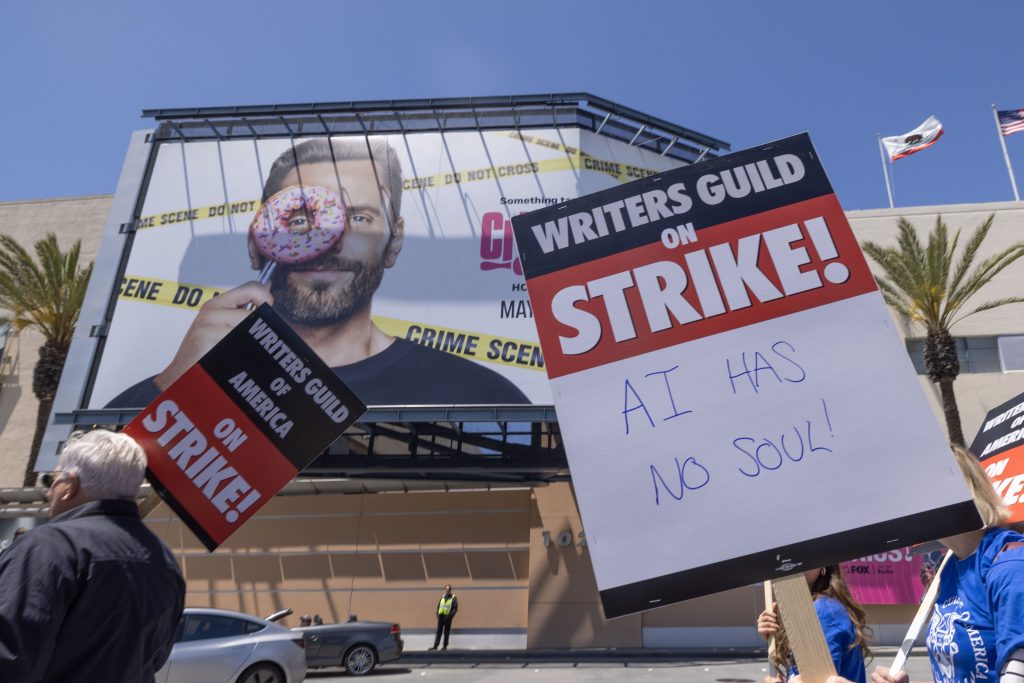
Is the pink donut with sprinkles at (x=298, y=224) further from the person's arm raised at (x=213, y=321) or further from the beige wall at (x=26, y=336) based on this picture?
the beige wall at (x=26, y=336)

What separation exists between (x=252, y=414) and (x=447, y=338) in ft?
51.6

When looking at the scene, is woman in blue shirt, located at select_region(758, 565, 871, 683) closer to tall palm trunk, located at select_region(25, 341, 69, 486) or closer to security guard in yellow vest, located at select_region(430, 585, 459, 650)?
security guard in yellow vest, located at select_region(430, 585, 459, 650)

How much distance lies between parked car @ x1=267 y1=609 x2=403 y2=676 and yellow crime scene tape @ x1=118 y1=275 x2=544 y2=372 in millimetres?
7632

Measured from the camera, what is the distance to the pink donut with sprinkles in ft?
67.0

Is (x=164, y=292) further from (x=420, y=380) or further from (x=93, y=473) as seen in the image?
(x=93, y=473)

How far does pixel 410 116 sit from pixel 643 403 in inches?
854

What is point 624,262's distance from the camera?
229 centimetres

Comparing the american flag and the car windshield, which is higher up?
the american flag

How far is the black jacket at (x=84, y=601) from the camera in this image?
1.68m

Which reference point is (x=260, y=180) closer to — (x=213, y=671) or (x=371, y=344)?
(x=371, y=344)

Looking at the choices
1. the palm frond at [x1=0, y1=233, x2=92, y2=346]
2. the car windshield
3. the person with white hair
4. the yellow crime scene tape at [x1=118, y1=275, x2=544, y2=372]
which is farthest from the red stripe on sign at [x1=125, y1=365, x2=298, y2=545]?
the palm frond at [x1=0, y1=233, x2=92, y2=346]

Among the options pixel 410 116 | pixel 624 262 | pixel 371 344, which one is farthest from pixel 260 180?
pixel 624 262

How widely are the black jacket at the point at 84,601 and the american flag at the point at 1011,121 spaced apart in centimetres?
Result: 3130

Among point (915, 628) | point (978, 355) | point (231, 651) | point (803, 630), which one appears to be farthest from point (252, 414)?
point (978, 355)
